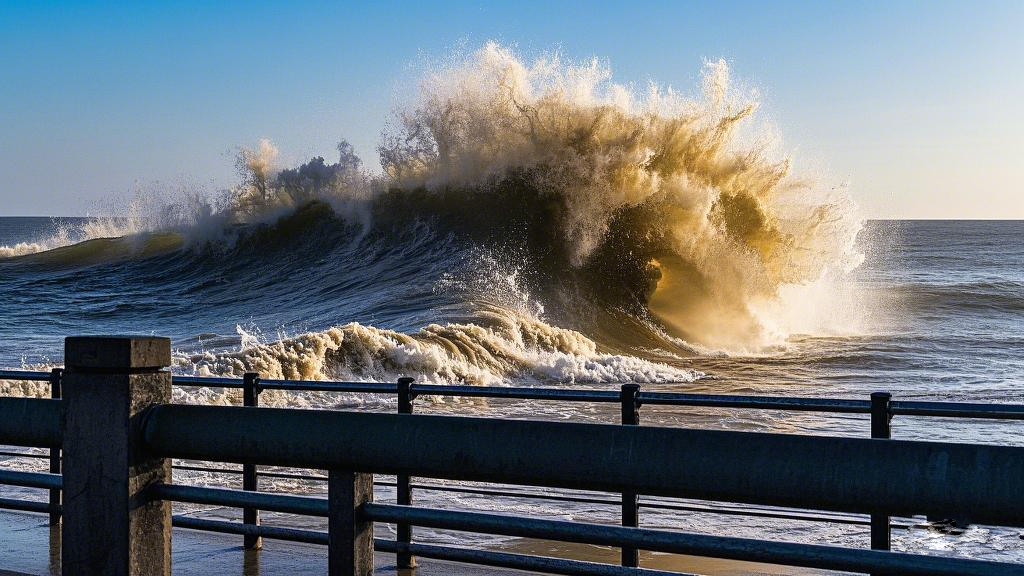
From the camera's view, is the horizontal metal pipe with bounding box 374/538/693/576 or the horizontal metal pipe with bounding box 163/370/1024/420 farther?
the horizontal metal pipe with bounding box 163/370/1024/420

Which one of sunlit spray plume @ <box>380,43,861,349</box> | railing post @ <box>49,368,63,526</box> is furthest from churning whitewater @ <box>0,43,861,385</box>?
railing post @ <box>49,368,63,526</box>

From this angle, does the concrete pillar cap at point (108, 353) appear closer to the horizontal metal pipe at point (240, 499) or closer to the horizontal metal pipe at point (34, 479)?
the horizontal metal pipe at point (240, 499)

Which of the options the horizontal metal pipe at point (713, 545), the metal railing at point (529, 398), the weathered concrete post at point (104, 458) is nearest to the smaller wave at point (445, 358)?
the metal railing at point (529, 398)

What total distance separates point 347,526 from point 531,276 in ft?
73.0

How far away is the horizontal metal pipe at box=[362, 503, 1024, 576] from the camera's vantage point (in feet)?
5.56

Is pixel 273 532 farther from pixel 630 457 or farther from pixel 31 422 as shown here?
pixel 630 457

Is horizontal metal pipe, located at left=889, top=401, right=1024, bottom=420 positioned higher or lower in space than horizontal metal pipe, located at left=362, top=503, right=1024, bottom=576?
higher

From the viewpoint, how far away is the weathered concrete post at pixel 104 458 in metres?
2.25

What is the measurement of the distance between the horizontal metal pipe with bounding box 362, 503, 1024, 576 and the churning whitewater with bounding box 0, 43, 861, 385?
654 inches

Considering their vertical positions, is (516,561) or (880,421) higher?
(880,421)

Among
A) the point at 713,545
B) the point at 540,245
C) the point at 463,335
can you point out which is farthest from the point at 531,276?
the point at 713,545

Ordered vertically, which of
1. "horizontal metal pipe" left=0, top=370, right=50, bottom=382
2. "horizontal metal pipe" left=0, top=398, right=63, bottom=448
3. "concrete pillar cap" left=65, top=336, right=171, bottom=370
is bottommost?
"horizontal metal pipe" left=0, top=370, right=50, bottom=382

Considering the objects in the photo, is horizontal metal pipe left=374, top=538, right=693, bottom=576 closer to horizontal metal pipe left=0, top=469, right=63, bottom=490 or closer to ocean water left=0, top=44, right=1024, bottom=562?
horizontal metal pipe left=0, top=469, right=63, bottom=490

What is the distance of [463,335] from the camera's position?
17.5 metres
